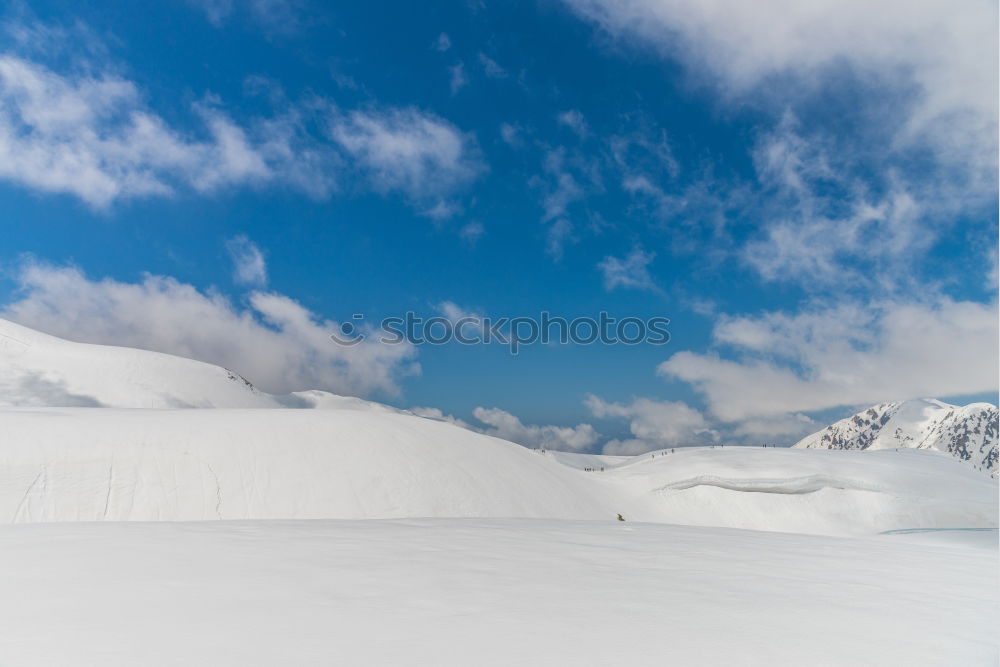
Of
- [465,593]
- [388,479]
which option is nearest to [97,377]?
[388,479]

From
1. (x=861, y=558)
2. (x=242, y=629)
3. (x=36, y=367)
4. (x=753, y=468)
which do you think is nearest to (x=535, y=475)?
(x=753, y=468)

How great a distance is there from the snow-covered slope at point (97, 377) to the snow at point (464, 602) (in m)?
73.1

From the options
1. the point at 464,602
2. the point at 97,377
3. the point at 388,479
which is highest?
the point at 97,377

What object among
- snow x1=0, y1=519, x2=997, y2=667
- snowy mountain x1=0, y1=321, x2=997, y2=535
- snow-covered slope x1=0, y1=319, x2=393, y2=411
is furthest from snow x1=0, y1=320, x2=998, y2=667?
snow-covered slope x1=0, y1=319, x2=393, y2=411

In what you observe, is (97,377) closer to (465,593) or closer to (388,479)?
(388,479)

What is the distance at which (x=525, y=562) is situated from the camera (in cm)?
Answer: 699

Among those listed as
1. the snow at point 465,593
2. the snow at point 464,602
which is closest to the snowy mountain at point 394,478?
the snow at point 465,593

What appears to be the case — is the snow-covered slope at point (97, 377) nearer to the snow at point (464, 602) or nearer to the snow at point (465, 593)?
the snow at point (465, 593)

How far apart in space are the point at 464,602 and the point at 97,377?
84.2 metres

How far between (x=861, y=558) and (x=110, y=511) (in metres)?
24.2

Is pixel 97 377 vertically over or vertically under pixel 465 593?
over

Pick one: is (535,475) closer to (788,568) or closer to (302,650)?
(788,568)

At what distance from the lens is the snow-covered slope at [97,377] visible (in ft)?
216

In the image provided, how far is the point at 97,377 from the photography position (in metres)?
70.8
